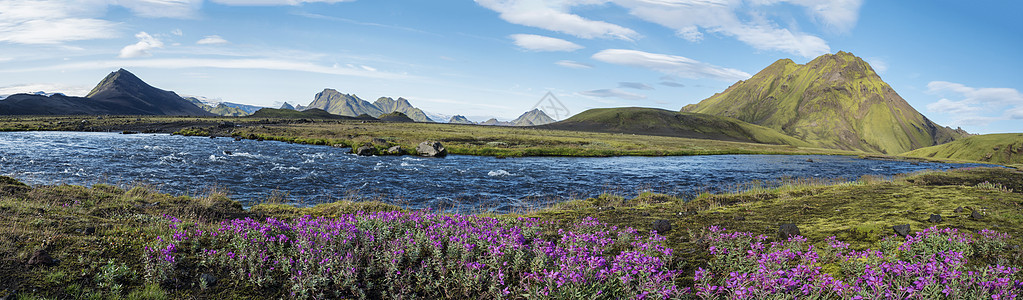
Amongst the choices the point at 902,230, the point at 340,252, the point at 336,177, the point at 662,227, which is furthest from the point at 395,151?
the point at 902,230

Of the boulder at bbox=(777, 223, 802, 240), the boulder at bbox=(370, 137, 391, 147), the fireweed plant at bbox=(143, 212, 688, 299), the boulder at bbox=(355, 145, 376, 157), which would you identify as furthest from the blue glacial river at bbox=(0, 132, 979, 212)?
the boulder at bbox=(370, 137, 391, 147)

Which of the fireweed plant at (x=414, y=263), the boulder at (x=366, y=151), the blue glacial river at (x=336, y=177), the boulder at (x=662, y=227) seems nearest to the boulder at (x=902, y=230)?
the boulder at (x=662, y=227)

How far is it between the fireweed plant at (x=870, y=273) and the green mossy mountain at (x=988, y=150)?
4723 inches

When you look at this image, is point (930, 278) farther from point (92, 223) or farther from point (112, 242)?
point (92, 223)

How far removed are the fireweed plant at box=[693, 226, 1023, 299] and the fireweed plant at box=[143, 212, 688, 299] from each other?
0.92 meters

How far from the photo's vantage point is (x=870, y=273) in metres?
6.04

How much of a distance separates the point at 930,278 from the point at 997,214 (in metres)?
10.3

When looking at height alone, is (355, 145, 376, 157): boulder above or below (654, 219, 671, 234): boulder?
below

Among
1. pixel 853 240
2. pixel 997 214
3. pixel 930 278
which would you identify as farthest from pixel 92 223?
pixel 997 214

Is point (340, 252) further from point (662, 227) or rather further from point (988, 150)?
point (988, 150)

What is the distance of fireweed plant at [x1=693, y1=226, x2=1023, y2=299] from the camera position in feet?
18.0

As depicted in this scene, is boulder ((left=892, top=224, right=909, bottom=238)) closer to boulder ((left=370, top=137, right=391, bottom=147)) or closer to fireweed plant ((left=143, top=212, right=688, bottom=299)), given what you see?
fireweed plant ((left=143, top=212, right=688, bottom=299))

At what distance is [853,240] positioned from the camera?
385 inches

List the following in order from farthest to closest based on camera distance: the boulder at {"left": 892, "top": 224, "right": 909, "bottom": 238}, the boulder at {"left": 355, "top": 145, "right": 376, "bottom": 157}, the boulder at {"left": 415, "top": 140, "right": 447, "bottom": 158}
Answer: the boulder at {"left": 415, "top": 140, "right": 447, "bottom": 158}, the boulder at {"left": 355, "top": 145, "right": 376, "bottom": 157}, the boulder at {"left": 892, "top": 224, "right": 909, "bottom": 238}
